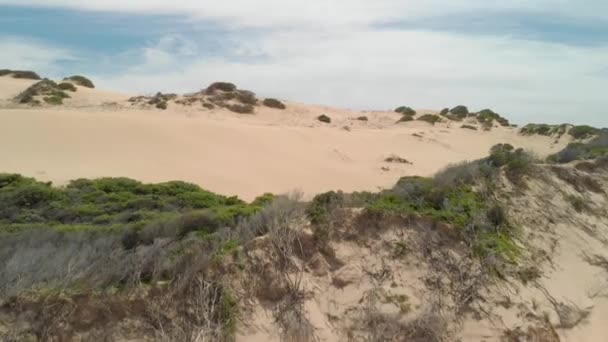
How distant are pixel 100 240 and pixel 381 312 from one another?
3.56 m

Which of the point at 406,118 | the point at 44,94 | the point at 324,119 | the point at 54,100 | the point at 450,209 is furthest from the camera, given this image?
the point at 406,118

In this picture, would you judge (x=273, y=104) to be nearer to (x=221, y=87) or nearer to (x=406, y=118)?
(x=221, y=87)

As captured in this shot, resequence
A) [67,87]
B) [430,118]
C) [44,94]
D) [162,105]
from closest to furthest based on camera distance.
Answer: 1. [44,94]
2. [162,105]
3. [67,87]
4. [430,118]

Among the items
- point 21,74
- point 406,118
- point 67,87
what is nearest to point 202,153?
point 67,87

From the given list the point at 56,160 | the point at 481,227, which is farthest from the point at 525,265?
the point at 56,160

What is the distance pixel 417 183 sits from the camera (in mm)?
10227

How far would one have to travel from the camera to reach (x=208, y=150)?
19375 millimetres

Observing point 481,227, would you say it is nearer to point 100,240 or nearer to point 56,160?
point 100,240

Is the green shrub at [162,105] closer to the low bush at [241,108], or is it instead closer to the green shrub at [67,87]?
the low bush at [241,108]

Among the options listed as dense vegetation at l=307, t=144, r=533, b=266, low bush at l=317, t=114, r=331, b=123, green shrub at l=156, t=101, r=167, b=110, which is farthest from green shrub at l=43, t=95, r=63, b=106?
dense vegetation at l=307, t=144, r=533, b=266

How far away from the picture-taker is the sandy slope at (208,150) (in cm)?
1659

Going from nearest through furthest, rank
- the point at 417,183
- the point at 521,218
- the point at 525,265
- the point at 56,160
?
the point at 525,265 → the point at 521,218 → the point at 417,183 → the point at 56,160

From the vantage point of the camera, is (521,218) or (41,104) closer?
(521,218)

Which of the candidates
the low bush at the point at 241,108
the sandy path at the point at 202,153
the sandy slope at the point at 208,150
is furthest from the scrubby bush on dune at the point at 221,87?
the sandy path at the point at 202,153
